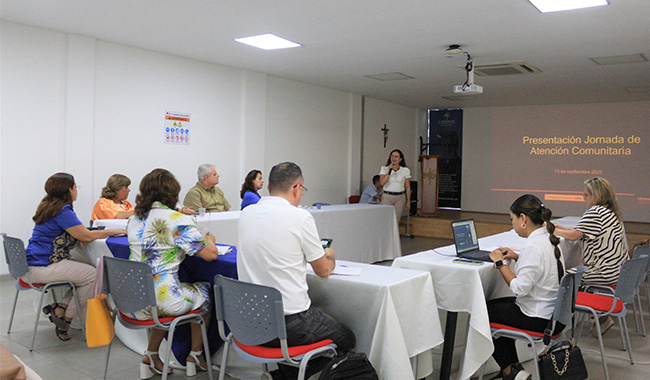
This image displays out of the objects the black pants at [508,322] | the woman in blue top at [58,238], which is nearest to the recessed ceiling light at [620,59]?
the black pants at [508,322]

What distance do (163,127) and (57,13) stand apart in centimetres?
197

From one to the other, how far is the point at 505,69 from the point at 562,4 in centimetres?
277

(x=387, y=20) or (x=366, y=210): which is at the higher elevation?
(x=387, y=20)

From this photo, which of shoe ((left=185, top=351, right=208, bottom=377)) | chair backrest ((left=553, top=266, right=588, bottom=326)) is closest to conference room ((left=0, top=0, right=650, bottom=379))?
shoe ((left=185, top=351, right=208, bottom=377))

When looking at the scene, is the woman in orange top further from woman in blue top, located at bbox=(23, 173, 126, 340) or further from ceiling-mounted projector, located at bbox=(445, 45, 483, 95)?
ceiling-mounted projector, located at bbox=(445, 45, 483, 95)

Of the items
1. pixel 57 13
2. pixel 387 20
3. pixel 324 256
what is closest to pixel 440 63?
pixel 387 20

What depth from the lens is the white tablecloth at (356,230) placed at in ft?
17.2

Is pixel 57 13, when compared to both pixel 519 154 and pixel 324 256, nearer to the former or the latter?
pixel 324 256

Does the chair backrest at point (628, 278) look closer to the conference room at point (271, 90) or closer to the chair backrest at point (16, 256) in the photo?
the conference room at point (271, 90)

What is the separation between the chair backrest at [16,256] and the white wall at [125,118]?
2054 mm

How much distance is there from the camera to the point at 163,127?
646 centimetres

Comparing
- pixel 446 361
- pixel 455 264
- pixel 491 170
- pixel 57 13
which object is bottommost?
pixel 446 361

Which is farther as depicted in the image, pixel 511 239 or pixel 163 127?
pixel 163 127

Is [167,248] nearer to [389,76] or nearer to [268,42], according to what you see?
[268,42]
